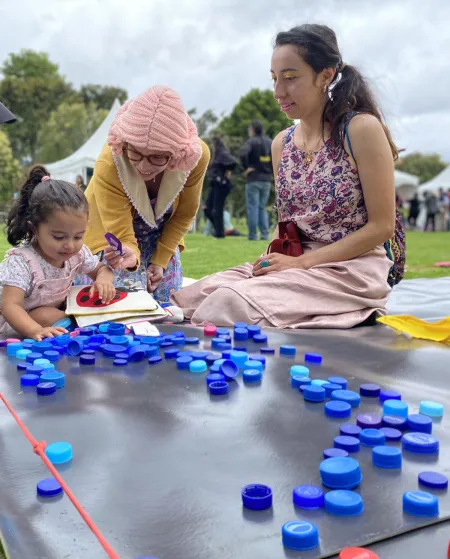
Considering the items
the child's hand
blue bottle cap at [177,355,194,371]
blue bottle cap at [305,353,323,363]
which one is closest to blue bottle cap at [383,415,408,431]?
blue bottle cap at [305,353,323,363]

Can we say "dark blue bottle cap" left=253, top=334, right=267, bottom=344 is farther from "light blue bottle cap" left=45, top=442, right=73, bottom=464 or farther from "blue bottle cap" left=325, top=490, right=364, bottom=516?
"blue bottle cap" left=325, top=490, right=364, bottom=516

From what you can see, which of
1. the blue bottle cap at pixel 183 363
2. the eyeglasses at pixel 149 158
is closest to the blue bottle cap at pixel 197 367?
the blue bottle cap at pixel 183 363

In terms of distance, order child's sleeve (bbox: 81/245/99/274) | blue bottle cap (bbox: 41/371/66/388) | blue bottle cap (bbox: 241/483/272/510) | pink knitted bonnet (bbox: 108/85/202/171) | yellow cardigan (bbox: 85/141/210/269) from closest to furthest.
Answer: blue bottle cap (bbox: 241/483/272/510), blue bottle cap (bbox: 41/371/66/388), pink knitted bonnet (bbox: 108/85/202/171), child's sleeve (bbox: 81/245/99/274), yellow cardigan (bbox: 85/141/210/269)

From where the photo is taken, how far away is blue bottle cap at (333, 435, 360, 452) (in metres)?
1.33

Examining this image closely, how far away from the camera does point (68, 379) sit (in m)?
1.85

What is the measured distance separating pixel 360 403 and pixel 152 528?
0.81 m

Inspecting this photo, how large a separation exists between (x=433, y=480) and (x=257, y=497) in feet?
1.19

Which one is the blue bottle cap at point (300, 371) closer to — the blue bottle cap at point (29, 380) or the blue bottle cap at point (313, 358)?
the blue bottle cap at point (313, 358)

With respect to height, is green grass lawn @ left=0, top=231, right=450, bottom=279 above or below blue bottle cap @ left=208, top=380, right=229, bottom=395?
below

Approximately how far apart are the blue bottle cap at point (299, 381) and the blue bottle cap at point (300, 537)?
2.61 feet

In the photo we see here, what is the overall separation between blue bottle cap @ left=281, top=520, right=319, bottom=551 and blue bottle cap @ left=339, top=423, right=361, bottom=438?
44 cm

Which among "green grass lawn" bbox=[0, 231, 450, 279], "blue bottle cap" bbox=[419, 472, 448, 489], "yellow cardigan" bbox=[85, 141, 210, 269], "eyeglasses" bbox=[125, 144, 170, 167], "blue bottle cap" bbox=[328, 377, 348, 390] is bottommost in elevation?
"green grass lawn" bbox=[0, 231, 450, 279]

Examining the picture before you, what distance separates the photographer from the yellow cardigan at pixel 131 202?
284 centimetres

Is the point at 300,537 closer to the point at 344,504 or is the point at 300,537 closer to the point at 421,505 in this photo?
the point at 344,504
